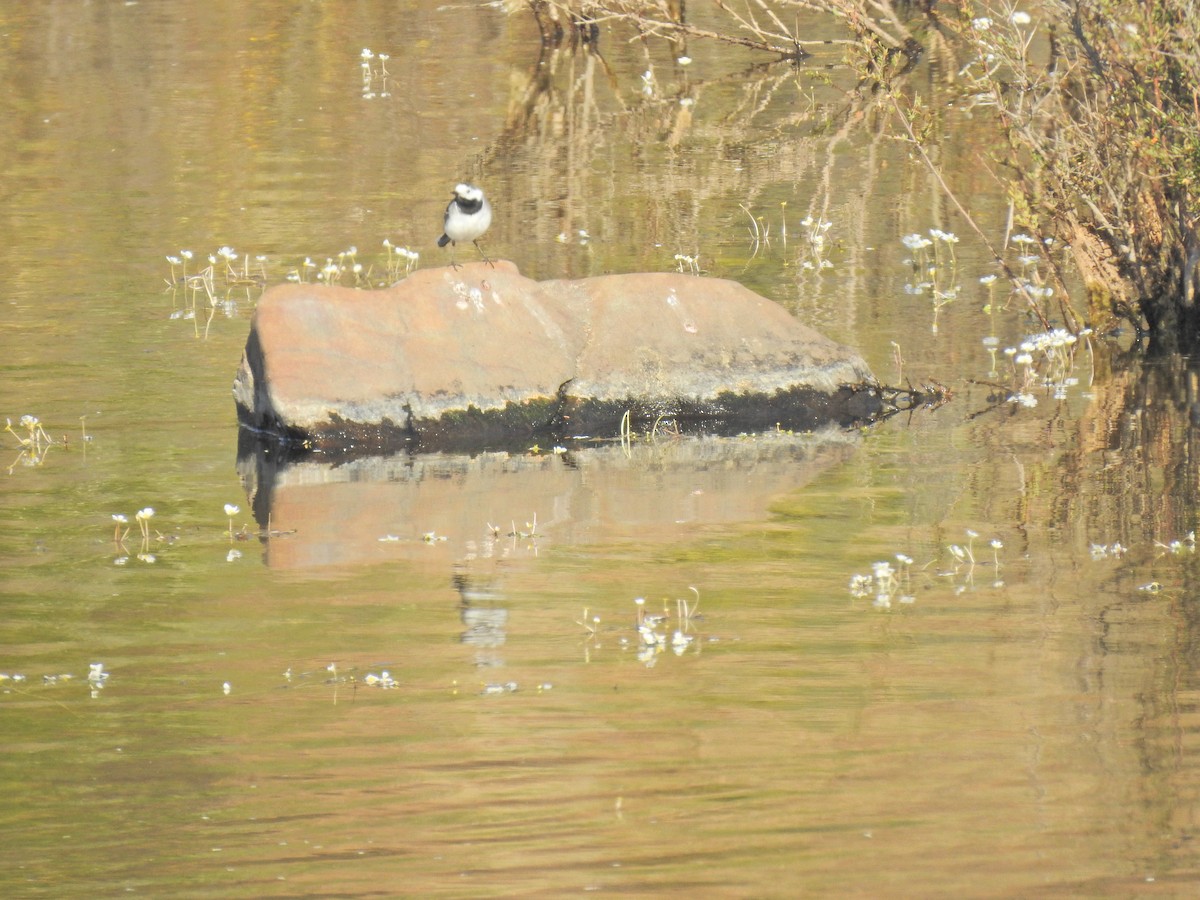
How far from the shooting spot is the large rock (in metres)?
10.0

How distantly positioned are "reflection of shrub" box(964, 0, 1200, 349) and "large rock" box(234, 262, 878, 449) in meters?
1.84

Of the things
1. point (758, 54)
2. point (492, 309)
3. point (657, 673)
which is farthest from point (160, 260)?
point (758, 54)

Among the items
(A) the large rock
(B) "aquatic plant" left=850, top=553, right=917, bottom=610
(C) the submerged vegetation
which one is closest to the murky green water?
(B) "aquatic plant" left=850, top=553, right=917, bottom=610

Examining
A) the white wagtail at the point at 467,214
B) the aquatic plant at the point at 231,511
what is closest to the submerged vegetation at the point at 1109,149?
the white wagtail at the point at 467,214

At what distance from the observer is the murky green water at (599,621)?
16.8 ft

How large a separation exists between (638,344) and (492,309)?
82 cm

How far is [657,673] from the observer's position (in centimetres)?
650

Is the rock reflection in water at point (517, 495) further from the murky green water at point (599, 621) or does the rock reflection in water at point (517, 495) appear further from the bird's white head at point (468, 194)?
the bird's white head at point (468, 194)

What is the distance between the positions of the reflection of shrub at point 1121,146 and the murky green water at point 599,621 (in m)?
0.54

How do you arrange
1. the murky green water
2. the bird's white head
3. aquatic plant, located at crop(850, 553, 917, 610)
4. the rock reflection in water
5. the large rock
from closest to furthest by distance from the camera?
the murky green water → aquatic plant, located at crop(850, 553, 917, 610) → the rock reflection in water → the large rock → the bird's white head

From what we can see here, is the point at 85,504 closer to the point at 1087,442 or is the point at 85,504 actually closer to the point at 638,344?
the point at 638,344

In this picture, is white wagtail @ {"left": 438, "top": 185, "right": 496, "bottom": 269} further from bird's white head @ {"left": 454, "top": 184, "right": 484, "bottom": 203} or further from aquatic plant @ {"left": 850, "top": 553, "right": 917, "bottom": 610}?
aquatic plant @ {"left": 850, "top": 553, "right": 917, "bottom": 610}

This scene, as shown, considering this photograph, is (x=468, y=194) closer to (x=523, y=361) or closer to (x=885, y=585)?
(x=523, y=361)

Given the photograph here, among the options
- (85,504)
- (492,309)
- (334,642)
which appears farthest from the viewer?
(492,309)
